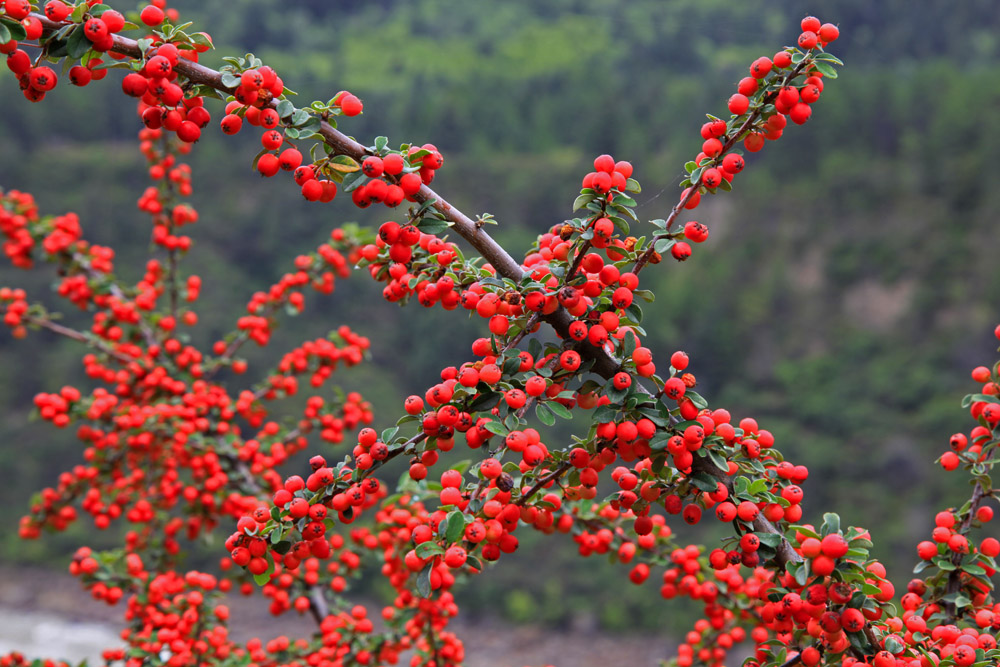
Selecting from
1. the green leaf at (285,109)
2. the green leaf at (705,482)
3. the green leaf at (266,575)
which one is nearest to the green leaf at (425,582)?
the green leaf at (266,575)

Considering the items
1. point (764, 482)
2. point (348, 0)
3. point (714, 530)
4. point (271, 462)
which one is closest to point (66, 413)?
point (271, 462)

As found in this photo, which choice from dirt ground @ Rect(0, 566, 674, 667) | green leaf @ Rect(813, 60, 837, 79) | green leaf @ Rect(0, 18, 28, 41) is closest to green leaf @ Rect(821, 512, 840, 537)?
green leaf @ Rect(813, 60, 837, 79)

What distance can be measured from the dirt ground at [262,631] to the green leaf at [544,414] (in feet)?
47.5

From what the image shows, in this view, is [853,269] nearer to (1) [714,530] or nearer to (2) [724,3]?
(1) [714,530]

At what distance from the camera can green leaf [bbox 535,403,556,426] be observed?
1.78 m

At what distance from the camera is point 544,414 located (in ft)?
5.97

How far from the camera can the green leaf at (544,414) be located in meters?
1.78

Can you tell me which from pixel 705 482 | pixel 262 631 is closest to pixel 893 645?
pixel 705 482

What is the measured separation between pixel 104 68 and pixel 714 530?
17.3 meters

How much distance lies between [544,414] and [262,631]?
16.0 metres

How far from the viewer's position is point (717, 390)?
20141mm

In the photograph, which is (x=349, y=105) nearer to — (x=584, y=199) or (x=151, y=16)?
(x=151, y=16)

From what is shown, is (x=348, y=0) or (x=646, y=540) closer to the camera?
(x=646, y=540)

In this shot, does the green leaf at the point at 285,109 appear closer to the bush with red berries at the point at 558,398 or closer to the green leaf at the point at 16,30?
the bush with red berries at the point at 558,398
